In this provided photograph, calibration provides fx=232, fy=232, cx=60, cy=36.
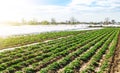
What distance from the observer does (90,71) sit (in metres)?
15.2

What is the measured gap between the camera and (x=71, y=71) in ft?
47.3

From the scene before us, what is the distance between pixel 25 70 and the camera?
14.7 metres

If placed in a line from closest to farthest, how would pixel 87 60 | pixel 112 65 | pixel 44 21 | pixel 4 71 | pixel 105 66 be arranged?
pixel 4 71, pixel 105 66, pixel 112 65, pixel 87 60, pixel 44 21

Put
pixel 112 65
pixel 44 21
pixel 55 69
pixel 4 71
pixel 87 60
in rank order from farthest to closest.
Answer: pixel 44 21
pixel 87 60
pixel 112 65
pixel 55 69
pixel 4 71

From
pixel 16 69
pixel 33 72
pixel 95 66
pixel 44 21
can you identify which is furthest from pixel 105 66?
pixel 44 21

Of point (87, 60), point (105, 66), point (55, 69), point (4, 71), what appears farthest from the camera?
point (87, 60)

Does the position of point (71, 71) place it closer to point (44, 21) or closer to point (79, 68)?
point (79, 68)

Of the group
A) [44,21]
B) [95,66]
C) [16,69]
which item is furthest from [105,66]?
[44,21]

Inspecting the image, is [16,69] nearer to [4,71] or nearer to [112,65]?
[4,71]

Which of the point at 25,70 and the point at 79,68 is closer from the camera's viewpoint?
the point at 25,70

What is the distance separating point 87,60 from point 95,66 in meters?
2.34

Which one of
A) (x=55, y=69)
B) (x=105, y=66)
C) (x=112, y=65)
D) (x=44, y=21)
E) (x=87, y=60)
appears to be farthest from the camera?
(x=44, y=21)

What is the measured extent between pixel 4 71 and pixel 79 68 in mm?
5148

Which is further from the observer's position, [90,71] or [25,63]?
[25,63]
